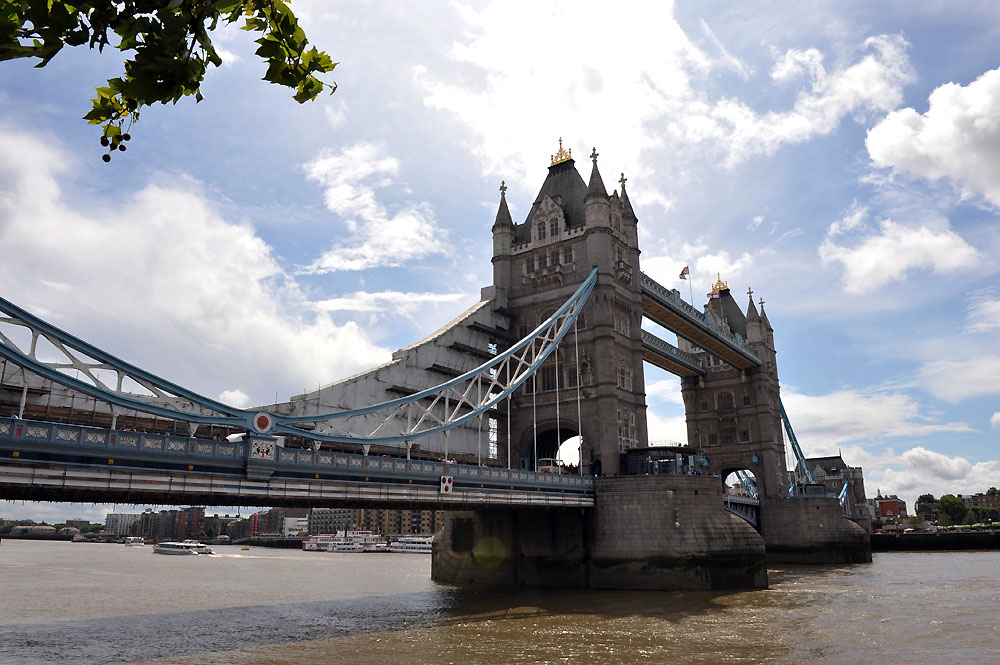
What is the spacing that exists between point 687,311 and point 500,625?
40693 mm

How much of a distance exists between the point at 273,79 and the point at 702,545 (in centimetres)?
4039

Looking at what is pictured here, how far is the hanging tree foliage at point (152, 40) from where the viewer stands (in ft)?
10.9

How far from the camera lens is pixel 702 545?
40.0 meters

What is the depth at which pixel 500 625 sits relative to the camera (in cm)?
2862

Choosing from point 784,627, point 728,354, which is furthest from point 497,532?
point 728,354

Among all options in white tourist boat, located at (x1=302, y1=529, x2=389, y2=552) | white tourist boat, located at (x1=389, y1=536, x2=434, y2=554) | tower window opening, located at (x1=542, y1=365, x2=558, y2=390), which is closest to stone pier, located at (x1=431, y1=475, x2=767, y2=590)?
tower window opening, located at (x1=542, y1=365, x2=558, y2=390)

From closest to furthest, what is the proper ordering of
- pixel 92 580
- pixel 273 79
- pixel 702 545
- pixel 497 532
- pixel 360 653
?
pixel 273 79, pixel 360 653, pixel 702 545, pixel 497 532, pixel 92 580

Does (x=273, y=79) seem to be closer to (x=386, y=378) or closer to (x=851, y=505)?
(x=386, y=378)

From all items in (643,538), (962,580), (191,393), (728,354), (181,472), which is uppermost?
(728,354)

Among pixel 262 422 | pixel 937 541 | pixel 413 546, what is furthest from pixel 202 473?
pixel 413 546

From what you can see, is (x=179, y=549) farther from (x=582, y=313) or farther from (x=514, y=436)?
(x=582, y=313)

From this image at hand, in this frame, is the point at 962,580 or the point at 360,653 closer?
the point at 360,653

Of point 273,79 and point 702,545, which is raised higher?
point 273,79

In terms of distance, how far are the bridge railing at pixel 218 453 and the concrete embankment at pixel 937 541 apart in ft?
270
